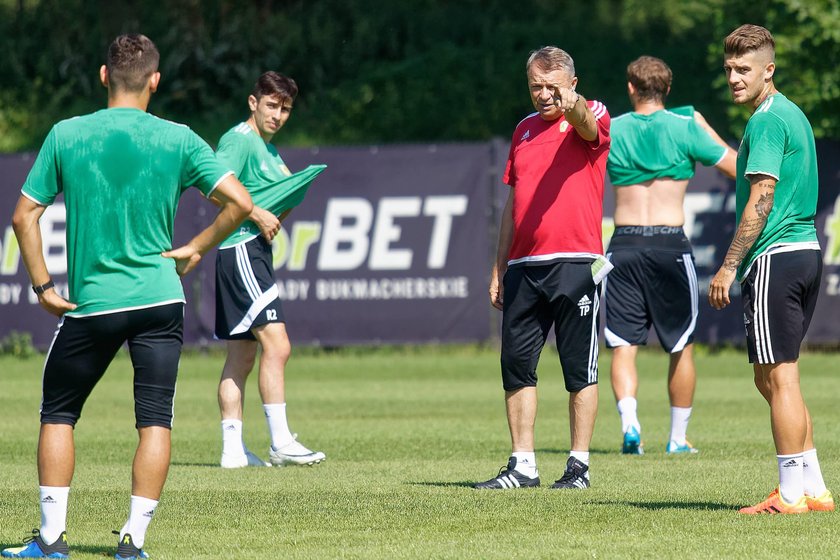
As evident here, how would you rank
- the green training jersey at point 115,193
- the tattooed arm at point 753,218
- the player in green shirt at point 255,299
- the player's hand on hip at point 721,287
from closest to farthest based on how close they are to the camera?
the green training jersey at point 115,193 → the player's hand on hip at point 721,287 → the tattooed arm at point 753,218 → the player in green shirt at point 255,299

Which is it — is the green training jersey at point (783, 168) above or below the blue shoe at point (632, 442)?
above

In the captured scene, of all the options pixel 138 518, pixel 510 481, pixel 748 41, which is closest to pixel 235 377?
pixel 510 481

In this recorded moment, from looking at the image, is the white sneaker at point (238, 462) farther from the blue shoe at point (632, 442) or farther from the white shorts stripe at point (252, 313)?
the blue shoe at point (632, 442)

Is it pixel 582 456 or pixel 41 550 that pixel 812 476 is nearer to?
pixel 582 456

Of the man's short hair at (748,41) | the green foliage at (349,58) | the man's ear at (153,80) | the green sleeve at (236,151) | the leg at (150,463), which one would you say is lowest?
the leg at (150,463)

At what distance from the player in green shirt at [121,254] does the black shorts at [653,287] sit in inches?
190

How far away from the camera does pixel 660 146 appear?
1038 centimetres

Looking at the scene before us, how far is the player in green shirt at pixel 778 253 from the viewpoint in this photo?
23.5ft

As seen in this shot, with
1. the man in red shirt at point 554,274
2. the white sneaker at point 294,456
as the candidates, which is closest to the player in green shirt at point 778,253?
the man in red shirt at point 554,274

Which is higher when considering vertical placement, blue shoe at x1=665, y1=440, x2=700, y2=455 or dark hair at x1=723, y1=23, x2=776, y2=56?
dark hair at x1=723, y1=23, x2=776, y2=56

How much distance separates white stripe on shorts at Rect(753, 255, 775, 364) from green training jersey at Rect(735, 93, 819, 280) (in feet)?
0.28

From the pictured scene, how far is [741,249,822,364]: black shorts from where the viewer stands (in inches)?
283

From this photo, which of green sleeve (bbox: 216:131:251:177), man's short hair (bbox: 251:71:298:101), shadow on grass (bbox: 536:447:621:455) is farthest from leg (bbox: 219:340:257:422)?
shadow on grass (bbox: 536:447:621:455)

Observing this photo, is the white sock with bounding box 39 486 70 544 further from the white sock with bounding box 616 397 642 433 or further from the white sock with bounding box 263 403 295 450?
the white sock with bounding box 616 397 642 433
